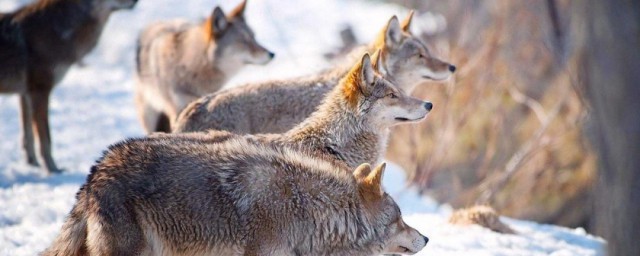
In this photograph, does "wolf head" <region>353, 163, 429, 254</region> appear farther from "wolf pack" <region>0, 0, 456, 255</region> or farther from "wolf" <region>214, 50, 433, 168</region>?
"wolf" <region>214, 50, 433, 168</region>

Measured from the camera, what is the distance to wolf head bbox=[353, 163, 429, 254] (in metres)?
5.74

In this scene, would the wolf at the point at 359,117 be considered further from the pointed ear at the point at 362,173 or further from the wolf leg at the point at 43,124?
the wolf leg at the point at 43,124

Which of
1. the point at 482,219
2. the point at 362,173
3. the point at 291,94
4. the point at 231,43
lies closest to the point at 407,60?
the point at 291,94

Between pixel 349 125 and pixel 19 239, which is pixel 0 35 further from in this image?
pixel 349 125

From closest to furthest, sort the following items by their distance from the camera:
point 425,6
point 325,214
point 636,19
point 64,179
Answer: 1. point 636,19
2. point 325,214
3. point 64,179
4. point 425,6

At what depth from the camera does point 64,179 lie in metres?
9.80

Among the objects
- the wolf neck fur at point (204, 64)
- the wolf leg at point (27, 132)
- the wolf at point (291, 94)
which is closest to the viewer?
the wolf at point (291, 94)

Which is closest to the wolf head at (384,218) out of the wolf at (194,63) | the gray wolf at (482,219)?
the gray wolf at (482,219)

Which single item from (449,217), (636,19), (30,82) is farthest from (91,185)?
(30,82)

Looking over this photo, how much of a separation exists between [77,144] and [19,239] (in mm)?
4408

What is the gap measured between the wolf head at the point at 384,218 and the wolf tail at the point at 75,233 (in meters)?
1.67

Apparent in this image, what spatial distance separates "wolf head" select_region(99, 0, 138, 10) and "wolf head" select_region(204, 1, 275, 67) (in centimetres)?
96

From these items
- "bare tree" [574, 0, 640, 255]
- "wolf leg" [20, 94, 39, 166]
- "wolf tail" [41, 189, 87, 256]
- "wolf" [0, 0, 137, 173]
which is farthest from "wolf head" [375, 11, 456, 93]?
"bare tree" [574, 0, 640, 255]

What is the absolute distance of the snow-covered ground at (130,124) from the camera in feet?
→ 26.0
